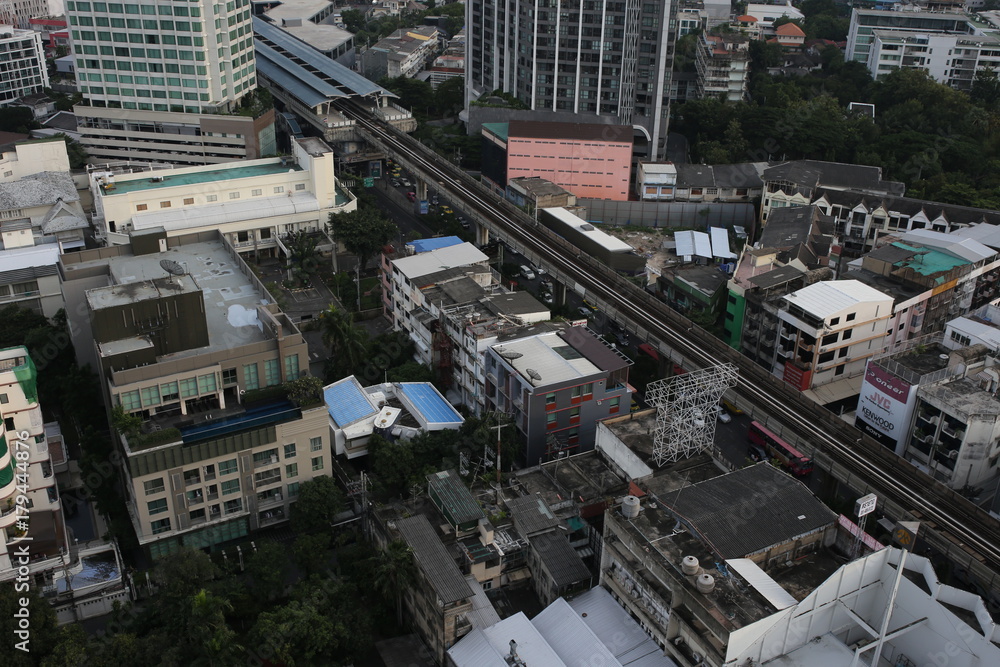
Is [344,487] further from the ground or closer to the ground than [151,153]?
closer to the ground

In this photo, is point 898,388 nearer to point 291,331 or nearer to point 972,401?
point 972,401

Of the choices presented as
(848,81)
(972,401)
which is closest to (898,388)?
(972,401)

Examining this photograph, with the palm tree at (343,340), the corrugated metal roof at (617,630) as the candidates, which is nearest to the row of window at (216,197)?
the palm tree at (343,340)

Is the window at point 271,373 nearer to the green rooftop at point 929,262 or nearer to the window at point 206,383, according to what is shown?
the window at point 206,383

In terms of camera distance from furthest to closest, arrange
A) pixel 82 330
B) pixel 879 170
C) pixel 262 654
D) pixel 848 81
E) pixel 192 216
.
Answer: pixel 848 81 → pixel 879 170 → pixel 192 216 → pixel 82 330 → pixel 262 654

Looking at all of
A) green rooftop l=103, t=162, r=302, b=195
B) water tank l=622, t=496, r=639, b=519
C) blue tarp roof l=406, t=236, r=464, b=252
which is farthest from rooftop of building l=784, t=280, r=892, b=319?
green rooftop l=103, t=162, r=302, b=195
